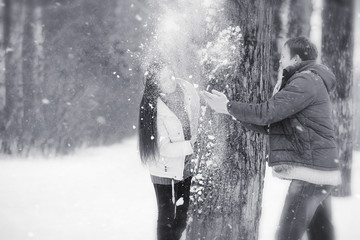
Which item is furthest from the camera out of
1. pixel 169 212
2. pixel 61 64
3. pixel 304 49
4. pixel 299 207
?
pixel 61 64

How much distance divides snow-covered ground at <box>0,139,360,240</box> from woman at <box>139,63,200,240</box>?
134 centimetres

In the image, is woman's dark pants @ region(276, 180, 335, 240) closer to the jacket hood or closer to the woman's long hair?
the jacket hood

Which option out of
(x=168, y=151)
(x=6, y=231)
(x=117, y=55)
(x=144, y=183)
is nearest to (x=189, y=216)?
(x=168, y=151)

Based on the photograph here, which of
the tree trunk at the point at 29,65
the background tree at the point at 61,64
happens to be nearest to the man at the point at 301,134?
the background tree at the point at 61,64

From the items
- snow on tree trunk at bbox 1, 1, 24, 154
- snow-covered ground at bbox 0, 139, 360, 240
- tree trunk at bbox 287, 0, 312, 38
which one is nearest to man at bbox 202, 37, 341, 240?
snow-covered ground at bbox 0, 139, 360, 240

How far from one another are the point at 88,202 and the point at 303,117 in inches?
172

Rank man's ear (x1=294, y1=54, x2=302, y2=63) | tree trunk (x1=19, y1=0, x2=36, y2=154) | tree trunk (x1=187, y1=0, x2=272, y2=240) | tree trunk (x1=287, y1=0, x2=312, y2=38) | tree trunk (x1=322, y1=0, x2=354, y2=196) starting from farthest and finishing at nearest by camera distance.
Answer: tree trunk (x1=287, y1=0, x2=312, y2=38) → tree trunk (x1=19, y1=0, x2=36, y2=154) → tree trunk (x1=322, y1=0, x2=354, y2=196) → tree trunk (x1=187, y1=0, x2=272, y2=240) → man's ear (x1=294, y1=54, x2=302, y2=63)

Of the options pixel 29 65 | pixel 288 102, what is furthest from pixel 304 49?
pixel 29 65

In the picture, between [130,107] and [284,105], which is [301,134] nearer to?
[284,105]

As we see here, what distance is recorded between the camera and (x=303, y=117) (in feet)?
8.24

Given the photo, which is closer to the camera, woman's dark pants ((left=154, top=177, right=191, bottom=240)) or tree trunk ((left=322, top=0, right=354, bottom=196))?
woman's dark pants ((left=154, top=177, right=191, bottom=240))

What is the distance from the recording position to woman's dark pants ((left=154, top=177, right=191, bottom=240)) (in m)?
3.14

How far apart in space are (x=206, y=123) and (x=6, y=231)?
289cm

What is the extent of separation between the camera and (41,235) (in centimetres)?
429
